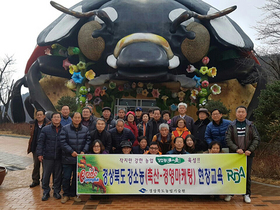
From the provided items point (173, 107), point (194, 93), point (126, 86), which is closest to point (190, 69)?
point (194, 93)

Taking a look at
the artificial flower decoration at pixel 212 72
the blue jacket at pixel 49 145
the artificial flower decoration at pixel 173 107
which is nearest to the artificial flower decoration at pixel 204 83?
the artificial flower decoration at pixel 212 72

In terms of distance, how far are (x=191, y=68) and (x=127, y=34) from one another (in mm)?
3282

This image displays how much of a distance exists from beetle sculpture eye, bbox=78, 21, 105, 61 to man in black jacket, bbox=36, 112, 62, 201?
7860mm

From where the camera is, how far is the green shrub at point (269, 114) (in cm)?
788

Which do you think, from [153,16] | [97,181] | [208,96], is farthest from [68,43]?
[97,181]

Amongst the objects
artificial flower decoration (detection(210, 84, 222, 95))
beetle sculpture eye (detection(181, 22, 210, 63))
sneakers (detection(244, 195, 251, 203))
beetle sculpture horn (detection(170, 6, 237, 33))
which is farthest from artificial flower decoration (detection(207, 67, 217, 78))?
sneakers (detection(244, 195, 251, 203))

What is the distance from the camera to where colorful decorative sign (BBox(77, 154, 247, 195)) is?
15.5 feet

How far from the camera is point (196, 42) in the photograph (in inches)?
480

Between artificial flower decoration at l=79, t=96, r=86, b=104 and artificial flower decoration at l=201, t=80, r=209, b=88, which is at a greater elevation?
artificial flower decoration at l=201, t=80, r=209, b=88

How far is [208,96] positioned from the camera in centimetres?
1331

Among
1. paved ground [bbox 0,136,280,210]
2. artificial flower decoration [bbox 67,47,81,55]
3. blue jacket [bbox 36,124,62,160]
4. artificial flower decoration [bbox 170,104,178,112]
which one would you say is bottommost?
paved ground [bbox 0,136,280,210]

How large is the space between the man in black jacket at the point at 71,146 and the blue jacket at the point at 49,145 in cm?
16

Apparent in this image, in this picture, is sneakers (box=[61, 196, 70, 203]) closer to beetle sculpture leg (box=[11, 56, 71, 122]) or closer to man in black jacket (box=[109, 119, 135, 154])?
man in black jacket (box=[109, 119, 135, 154])

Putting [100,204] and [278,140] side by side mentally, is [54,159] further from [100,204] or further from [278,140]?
[278,140]
